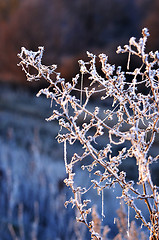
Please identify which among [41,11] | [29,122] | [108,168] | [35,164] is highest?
[41,11]

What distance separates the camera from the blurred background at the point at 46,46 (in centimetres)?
312

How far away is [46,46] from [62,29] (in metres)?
0.41

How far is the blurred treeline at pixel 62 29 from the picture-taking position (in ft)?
18.1

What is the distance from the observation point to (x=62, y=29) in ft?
19.6

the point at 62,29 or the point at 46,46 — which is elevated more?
the point at 62,29

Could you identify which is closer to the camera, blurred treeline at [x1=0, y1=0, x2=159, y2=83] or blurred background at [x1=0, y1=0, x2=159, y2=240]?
blurred background at [x1=0, y1=0, x2=159, y2=240]

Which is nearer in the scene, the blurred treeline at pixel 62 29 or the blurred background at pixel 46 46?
the blurred background at pixel 46 46

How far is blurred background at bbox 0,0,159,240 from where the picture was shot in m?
3.12

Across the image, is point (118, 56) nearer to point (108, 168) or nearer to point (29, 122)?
point (29, 122)

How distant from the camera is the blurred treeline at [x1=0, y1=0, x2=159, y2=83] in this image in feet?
18.1

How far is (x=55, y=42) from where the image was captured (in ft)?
19.7

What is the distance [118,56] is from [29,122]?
1.66 metres

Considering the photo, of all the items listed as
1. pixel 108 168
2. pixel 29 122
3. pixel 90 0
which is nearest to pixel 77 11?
pixel 90 0

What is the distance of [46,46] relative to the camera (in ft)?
19.5
